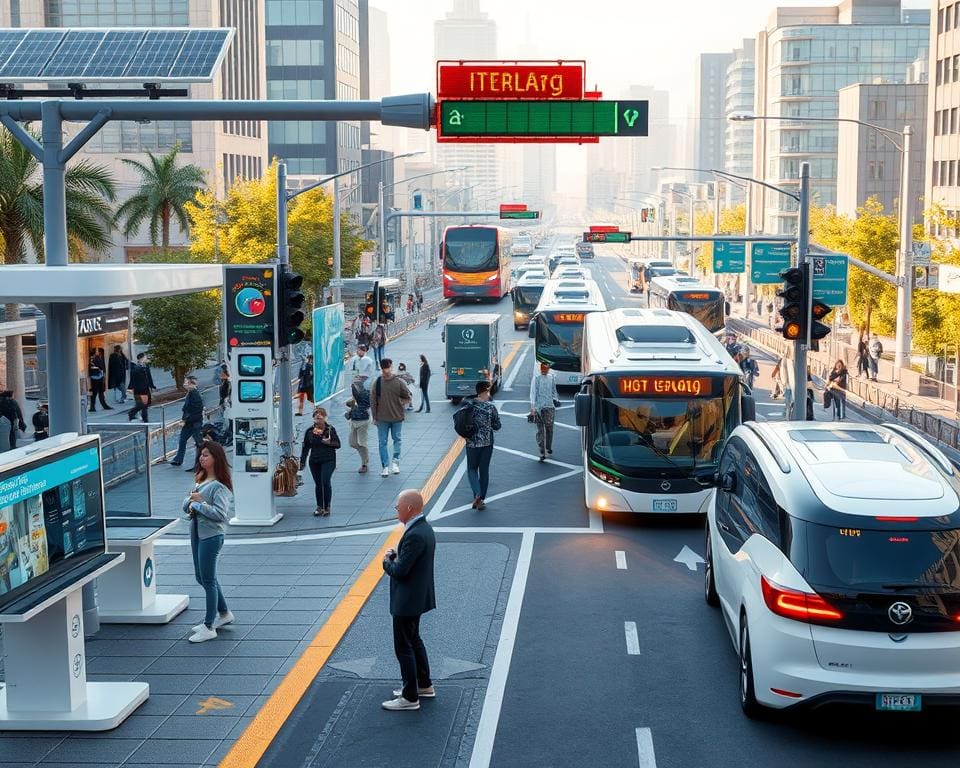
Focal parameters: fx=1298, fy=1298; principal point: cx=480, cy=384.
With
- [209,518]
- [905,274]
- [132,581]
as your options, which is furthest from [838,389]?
[209,518]

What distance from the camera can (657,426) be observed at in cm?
1855

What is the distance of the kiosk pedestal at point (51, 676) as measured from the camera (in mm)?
10070

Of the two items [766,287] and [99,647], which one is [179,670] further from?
[766,287]

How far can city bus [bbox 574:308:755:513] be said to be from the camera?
18.1m

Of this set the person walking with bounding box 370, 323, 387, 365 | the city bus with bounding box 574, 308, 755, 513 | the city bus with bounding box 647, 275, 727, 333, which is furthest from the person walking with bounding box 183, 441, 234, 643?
the city bus with bounding box 647, 275, 727, 333

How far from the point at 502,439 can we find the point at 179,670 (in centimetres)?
1604

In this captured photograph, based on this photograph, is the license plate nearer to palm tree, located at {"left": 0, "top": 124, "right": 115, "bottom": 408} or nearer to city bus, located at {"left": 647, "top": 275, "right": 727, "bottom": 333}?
palm tree, located at {"left": 0, "top": 124, "right": 115, "bottom": 408}

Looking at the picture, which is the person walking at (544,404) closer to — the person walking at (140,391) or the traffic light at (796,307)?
the traffic light at (796,307)

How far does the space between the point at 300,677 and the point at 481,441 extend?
7856 millimetres

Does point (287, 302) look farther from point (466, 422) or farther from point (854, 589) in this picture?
point (854, 589)

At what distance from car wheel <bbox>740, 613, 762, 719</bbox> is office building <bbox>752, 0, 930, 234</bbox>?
114 metres

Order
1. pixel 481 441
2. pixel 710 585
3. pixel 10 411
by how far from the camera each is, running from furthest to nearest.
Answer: pixel 10 411 → pixel 481 441 → pixel 710 585

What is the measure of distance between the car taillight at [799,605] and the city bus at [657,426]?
8.18m

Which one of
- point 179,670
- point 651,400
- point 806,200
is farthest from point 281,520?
point 806,200
